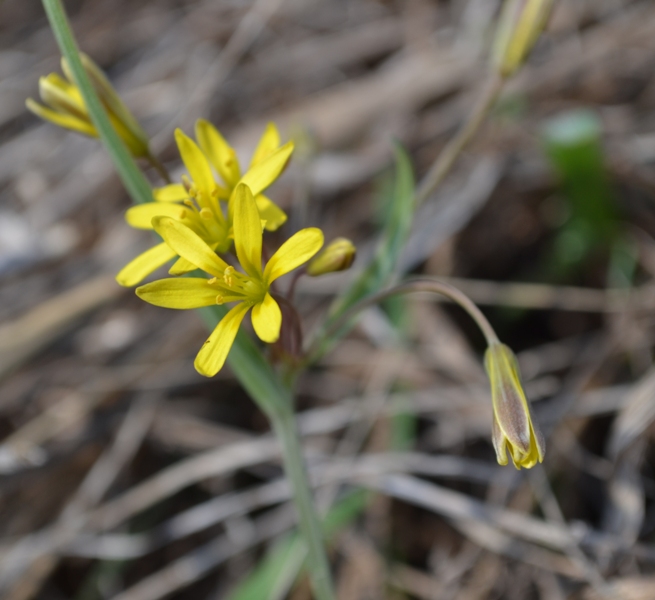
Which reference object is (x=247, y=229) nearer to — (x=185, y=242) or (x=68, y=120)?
(x=185, y=242)

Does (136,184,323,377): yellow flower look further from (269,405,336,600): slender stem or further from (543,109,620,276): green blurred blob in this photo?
(543,109,620,276): green blurred blob

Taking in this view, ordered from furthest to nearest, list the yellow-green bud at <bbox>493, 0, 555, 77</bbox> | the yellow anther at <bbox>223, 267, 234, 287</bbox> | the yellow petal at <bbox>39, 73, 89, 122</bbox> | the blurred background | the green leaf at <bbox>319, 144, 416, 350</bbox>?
the blurred background, the yellow-green bud at <bbox>493, 0, 555, 77</bbox>, the green leaf at <bbox>319, 144, 416, 350</bbox>, the yellow petal at <bbox>39, 73, 89, 122</bbox>, the yellow anther at <bbox>223, 267, 234, 287</bbox>

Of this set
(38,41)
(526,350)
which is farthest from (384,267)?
(38,41)

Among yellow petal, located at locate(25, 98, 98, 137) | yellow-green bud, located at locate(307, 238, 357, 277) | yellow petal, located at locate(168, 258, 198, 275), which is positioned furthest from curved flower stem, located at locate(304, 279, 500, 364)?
yellow petal, located at locate(25, 98, 98, 137)

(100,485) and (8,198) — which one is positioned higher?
(8,198)

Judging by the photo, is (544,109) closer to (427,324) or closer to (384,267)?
(427,324)

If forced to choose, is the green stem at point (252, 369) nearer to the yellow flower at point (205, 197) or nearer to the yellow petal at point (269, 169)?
the yellow flower at point (205, 197)

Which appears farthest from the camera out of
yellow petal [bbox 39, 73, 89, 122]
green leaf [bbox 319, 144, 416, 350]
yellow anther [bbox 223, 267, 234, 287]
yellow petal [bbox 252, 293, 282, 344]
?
green leaf [bbox 319, 144, 416, 350]

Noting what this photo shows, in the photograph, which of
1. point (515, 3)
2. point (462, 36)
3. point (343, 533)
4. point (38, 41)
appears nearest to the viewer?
point (515, 3)
